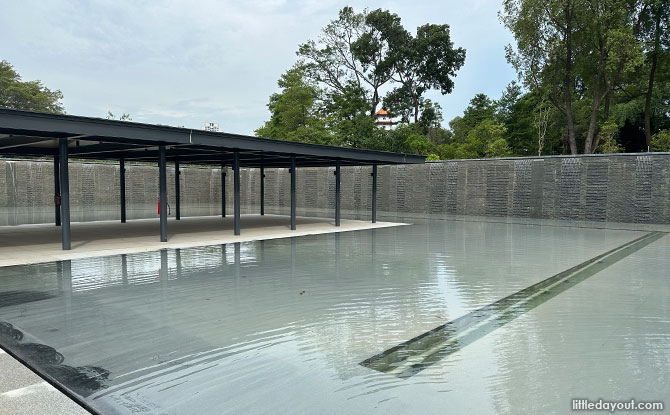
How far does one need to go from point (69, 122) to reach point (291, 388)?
7.23 metres

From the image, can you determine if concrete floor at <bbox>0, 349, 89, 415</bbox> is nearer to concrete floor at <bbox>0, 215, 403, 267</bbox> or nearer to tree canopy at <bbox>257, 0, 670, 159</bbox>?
concrete floor at <bbox>0, 215, 403, 267</bbox>

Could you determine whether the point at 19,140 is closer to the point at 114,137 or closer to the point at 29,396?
the point at 114,137

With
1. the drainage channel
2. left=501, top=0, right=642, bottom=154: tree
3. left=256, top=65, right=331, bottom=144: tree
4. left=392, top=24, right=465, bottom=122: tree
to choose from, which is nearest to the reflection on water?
the drainage channel

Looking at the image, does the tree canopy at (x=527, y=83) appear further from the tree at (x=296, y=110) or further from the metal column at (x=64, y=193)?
the metal column at (x=64, y=193)

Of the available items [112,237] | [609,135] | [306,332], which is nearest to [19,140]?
[112,237]

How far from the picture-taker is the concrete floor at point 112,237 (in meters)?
8.62

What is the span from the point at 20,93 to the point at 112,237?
3334 centimetres

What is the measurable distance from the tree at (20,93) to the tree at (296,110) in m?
19.7

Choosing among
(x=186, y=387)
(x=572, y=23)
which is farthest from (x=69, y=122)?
(x=572, y=23)

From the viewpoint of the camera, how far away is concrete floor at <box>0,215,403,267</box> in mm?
8617

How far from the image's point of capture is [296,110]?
112 ft

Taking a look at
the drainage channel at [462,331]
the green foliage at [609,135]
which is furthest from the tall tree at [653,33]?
the drainage channel at [462,331]

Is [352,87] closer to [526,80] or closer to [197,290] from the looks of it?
[526,80]

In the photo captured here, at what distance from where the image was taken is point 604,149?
26547mm
